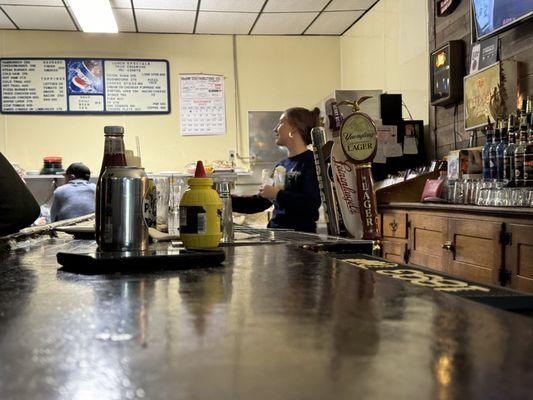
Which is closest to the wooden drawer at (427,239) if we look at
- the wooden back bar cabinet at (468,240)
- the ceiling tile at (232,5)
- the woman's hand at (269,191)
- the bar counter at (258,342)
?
the wooden back bar cabinet at (468,240)

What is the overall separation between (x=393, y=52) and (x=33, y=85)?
3777 mm

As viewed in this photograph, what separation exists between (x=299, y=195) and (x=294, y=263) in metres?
1.93

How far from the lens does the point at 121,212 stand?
1156 millimetres

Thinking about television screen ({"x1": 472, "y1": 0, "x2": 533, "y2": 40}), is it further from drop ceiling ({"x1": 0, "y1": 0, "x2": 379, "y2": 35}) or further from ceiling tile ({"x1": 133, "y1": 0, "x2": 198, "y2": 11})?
ceiling tile ({"x1": 133, "y1": 0, "x2": 198, "y2": 11})

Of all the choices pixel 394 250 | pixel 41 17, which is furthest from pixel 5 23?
pixel 394 250

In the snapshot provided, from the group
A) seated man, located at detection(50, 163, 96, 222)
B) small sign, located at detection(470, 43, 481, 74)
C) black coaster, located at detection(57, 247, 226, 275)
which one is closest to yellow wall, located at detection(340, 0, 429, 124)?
small sign, located at detection(470, 43, 481, 74)

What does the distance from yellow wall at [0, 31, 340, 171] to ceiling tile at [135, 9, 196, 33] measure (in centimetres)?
18

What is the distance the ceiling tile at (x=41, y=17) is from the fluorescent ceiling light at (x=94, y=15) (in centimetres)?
17

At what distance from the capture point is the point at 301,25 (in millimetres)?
5973

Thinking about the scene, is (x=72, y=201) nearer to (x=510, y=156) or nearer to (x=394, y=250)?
(x=394, y=250)

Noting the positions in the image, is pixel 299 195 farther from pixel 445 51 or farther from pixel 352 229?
pixel 445 51

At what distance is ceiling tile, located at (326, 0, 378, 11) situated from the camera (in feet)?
17.2

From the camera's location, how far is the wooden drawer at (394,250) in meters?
3.39

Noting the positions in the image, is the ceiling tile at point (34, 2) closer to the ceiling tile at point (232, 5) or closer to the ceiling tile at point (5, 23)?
the ceiling tile at point (5, 23)
